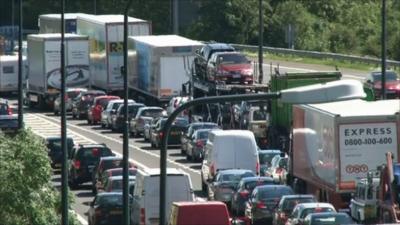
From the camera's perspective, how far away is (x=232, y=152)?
155 ft

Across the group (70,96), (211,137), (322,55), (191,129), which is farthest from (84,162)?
(322,55)

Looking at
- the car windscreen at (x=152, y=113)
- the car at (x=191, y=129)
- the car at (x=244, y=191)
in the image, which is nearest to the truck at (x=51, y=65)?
the car windscreen at (x=152, y=113)

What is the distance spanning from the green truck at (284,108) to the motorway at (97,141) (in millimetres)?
2489

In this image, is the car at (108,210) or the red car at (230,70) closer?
the car at (108,210)

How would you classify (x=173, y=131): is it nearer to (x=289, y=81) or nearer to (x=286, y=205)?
(x=289, y=81)

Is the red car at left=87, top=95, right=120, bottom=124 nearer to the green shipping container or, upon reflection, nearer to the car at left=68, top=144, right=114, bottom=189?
the green shipping container

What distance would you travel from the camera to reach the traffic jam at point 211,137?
38.2 m

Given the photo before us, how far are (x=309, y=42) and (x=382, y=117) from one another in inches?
2510

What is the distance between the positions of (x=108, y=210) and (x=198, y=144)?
663 inches

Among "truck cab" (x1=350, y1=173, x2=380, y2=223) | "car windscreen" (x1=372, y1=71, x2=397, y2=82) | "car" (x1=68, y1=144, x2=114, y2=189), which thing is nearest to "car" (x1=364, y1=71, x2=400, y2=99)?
"car windscreen" (x1=372, y1=71, x2=397, y2=82)

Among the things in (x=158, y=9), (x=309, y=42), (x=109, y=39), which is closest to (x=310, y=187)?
(x=109, y=39)

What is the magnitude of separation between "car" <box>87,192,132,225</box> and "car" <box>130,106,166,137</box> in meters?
24.2

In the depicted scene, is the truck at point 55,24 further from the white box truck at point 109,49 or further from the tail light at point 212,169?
the tail light at point 212,169

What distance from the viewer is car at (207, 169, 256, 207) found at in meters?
44.9
